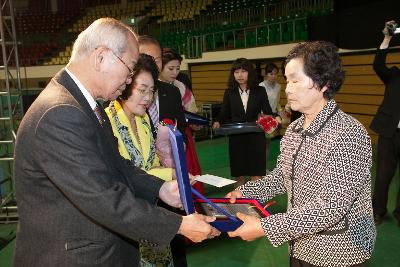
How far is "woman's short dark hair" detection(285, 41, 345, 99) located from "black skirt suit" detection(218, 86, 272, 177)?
288 centimetres

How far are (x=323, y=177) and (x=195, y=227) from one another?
552 millimetres

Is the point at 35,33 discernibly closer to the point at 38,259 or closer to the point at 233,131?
the point at 233,131

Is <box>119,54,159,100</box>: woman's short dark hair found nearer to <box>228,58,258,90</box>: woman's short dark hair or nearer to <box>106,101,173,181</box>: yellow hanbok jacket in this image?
<box>106,101,173,181</box>: yellow hanbok jacket

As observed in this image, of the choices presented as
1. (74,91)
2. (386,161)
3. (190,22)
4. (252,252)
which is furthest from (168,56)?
(190,22)

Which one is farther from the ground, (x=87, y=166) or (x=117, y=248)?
(x=87, y=166)

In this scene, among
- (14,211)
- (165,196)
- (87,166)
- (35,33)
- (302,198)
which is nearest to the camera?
(87,166)

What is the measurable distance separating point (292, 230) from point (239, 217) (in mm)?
241

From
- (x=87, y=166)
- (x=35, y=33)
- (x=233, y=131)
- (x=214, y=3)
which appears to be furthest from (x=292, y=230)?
(x=35, y=33)

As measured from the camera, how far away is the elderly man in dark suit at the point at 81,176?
1288mm

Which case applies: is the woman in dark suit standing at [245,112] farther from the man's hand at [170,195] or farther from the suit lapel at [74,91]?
the suit lapel at [74,91]

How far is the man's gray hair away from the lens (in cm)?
142

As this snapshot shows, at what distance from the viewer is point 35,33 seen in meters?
18.3

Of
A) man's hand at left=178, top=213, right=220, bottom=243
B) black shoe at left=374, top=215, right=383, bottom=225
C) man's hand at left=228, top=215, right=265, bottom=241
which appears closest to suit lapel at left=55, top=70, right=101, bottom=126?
man's hand at left=178, top=213, right=220, bottom=243

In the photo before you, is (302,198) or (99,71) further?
(302,198)
